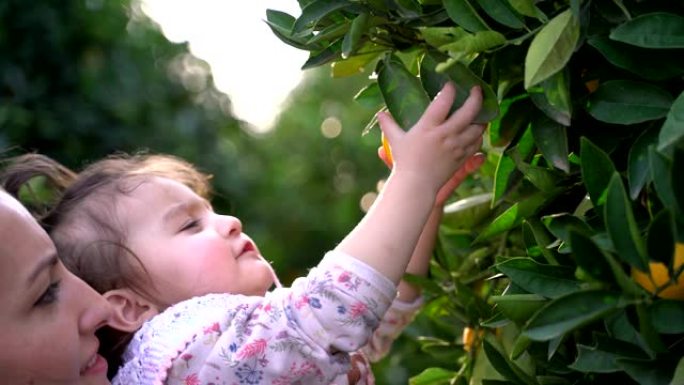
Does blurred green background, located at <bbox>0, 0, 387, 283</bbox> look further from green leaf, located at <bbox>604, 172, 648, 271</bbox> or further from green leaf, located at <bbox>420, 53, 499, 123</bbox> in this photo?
green leaf, located at <bbox>604, 172, 648, 271</bbox>

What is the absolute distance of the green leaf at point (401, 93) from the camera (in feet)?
3.51

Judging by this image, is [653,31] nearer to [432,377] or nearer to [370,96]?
[370,96]

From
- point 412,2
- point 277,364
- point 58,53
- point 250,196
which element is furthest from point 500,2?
point 250,196

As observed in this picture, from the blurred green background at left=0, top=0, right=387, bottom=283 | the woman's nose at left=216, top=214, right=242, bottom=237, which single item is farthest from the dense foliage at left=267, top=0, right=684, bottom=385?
the blurred green background at left=0, top=0, right=387, bottom=283

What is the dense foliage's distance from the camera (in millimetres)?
790

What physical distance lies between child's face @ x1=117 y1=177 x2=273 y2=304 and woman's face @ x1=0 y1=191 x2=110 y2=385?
5.1 inches

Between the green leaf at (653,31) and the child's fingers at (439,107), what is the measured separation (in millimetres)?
218

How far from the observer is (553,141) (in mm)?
1000

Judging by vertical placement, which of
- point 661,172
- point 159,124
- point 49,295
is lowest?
point 159,124

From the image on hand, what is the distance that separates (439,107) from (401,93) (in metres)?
0.04

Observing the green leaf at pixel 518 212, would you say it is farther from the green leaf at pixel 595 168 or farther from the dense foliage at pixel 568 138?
the green leaf at pixel 595 168

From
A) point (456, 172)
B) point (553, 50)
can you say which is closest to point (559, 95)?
point (553, 50)

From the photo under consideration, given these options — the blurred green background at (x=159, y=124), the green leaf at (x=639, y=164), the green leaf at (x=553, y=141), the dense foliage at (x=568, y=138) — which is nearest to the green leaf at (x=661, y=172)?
the dense foliage at (x=568, y=138)

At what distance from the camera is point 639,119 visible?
93 centimetres
